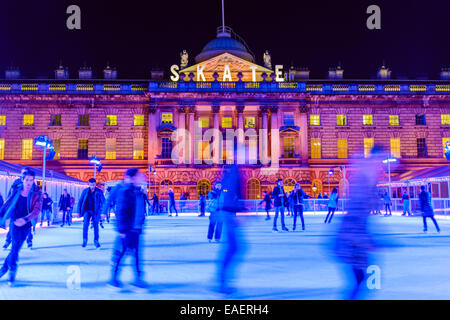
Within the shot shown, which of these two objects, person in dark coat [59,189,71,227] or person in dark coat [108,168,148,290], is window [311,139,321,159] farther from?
person in dark coat [108,168,148,290]

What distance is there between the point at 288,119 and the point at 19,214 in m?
41.8

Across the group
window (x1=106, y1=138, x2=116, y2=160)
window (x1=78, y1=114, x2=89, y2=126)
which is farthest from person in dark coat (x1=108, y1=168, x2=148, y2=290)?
window (x1=78, y1=114, x2=89, y2=126)

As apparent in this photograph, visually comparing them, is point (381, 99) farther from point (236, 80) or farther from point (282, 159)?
point (236, 80)

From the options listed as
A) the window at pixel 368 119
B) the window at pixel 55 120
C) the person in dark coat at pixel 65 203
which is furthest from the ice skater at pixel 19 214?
the window at pixel 368 119

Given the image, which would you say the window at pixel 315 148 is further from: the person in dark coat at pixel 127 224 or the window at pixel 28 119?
the person in dark coat at pixel 127 224

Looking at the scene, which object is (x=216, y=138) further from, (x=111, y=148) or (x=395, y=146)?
(x=395, y=146)

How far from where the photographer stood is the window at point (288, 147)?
151ft

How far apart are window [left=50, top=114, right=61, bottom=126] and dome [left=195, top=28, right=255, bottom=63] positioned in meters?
18.6

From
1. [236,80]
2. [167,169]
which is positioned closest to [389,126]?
[236,80]

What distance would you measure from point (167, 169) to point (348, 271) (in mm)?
39313

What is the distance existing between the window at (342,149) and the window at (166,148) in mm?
19388

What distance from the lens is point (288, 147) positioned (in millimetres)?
46312

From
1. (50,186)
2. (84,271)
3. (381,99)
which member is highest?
(381,99)
